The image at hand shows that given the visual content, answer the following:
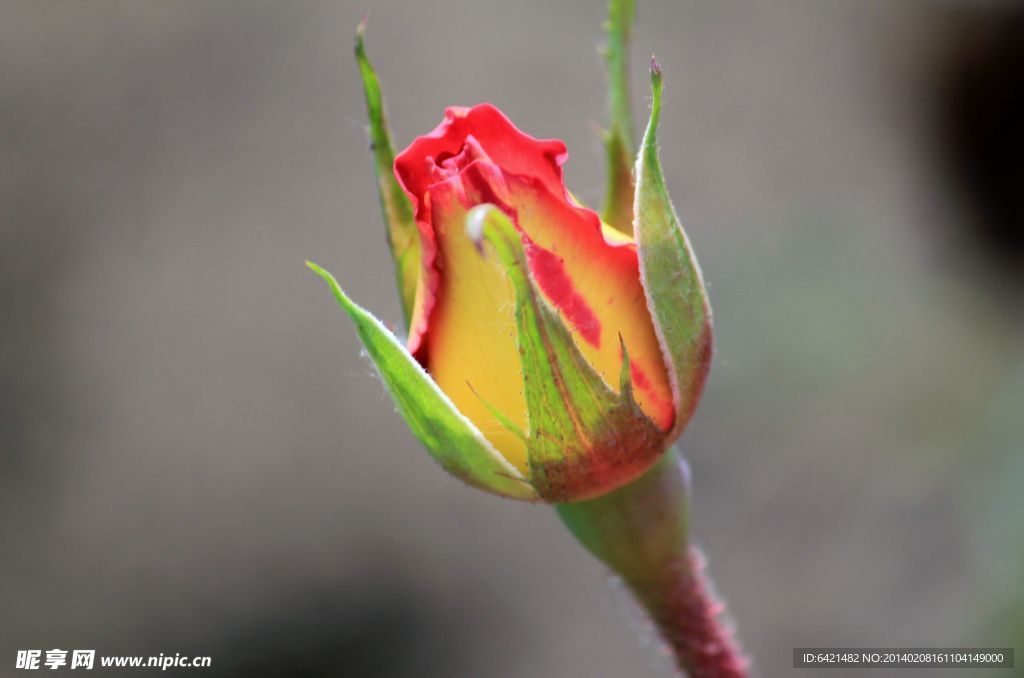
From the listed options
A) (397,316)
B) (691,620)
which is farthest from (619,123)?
(397,316)

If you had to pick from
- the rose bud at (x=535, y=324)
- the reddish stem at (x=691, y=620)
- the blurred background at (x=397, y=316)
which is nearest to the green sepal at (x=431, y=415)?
the rose bud at (x=535, y=324)

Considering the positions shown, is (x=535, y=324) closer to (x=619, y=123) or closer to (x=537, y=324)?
(x=537, y=324)

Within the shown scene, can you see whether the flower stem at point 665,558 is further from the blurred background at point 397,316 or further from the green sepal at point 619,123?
the blurred background at point 397,316

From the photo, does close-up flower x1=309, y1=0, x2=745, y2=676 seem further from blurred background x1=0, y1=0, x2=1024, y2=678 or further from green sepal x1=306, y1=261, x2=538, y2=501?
blurred background x1=0, y1=0, x2=1024, y2=678

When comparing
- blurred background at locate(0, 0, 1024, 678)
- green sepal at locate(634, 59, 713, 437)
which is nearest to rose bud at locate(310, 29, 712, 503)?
green sepal at locate(634, 59, 713, 437)

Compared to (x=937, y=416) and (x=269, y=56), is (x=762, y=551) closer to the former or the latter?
(x=937, y=416)

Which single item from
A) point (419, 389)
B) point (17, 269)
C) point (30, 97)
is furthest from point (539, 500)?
point (30, 97)
